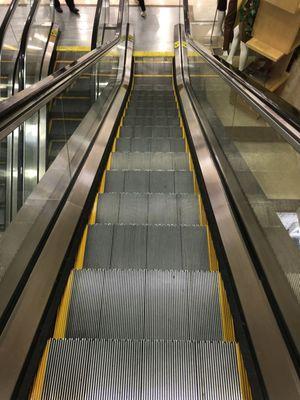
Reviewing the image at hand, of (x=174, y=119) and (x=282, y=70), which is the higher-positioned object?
(x=282, y=70)

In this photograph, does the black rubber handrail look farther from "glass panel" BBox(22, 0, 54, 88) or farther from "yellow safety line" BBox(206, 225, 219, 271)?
"yellow safety line" BBox(206, 225, 219, 271)

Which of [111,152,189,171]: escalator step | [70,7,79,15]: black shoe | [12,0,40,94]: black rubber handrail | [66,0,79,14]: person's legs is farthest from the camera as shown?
[70,7,79,15]: black shoe

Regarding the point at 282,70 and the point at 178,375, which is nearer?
the point at 178,375

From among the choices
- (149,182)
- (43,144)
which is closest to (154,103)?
(149,182)

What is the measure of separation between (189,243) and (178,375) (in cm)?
99

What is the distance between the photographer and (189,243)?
223cm

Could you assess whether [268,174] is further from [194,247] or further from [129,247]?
[129,247]

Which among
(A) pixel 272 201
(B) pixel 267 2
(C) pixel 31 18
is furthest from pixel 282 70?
(C) pixel 31 18

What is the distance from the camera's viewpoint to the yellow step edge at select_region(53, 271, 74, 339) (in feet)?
5.42

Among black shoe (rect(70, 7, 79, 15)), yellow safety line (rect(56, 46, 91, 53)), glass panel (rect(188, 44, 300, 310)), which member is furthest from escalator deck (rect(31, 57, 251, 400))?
black shoe (rect(70, 7, 79, 15))

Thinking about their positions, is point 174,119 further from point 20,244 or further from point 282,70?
point 20,244

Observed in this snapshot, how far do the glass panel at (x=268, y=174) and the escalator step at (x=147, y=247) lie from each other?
17.5 inches

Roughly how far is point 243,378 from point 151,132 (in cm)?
395

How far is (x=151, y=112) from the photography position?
5941 mm
